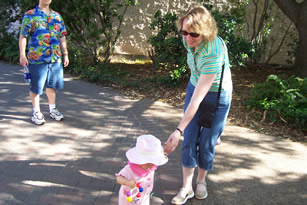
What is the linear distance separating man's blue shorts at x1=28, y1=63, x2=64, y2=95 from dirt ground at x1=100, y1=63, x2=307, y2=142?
199 centimetres

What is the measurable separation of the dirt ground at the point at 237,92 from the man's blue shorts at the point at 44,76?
1.99 meters

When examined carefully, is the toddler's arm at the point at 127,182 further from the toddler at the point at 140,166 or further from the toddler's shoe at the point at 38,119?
the toddler's shoe at the point at 38,119

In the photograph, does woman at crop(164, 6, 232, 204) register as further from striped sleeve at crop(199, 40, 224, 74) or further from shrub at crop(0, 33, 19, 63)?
shrub at crop(0, 33, 19, 63)

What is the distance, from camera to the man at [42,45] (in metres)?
3.89

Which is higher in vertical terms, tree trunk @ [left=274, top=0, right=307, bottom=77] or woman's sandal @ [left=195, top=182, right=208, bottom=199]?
tree trunk @ [left=274, top=0, right=307, bottom=77]

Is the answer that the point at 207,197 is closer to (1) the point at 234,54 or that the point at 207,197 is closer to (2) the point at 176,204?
(2) the point at 176,204

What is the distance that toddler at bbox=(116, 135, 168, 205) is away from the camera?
2059mm

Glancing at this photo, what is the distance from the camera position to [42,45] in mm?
4008

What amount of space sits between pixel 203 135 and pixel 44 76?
269cm

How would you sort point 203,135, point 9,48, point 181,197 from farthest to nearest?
point 9,48
point 181,197
point 203,135

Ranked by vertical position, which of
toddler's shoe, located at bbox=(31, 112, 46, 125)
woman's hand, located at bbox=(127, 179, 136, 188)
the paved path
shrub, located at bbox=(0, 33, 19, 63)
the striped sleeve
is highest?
the striped sleeve

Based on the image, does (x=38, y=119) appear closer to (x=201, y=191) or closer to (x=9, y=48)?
(x=201, y=191)

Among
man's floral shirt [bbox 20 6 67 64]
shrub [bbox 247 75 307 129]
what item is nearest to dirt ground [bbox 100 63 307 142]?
shrub [bbox 247 75 307 129]

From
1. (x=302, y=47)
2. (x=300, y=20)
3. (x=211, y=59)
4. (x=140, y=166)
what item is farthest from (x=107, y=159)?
(x=300, y=20)
